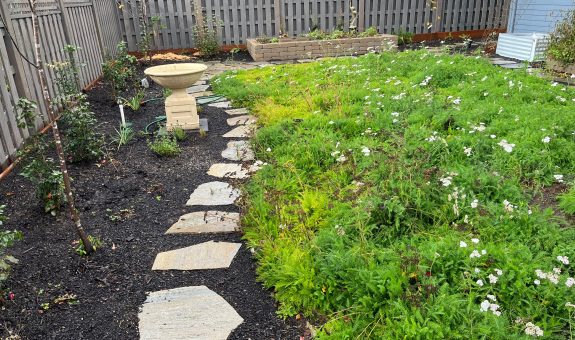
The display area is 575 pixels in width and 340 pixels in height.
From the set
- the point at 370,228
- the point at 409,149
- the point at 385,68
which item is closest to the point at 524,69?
the point at 385,68

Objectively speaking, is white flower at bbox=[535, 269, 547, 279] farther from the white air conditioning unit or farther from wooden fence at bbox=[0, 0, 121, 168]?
the white air conditioning unit

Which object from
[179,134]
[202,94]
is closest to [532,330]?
[179,134]

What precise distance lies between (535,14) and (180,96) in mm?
7785

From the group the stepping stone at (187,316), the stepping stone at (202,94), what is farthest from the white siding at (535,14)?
the stepping stone at (187,316)

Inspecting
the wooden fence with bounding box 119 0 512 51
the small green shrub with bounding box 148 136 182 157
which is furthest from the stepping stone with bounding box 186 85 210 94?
the wooden fence with bounding box 119 0 512 51

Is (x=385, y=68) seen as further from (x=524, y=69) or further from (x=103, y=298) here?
(x=103, y=298)

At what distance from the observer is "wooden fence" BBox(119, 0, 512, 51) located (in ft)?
33.2

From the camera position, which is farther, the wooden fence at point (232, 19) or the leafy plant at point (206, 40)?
the leafy plant at point (206, 40)

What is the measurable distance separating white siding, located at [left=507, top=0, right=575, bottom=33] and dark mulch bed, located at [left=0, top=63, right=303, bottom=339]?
25.1ft

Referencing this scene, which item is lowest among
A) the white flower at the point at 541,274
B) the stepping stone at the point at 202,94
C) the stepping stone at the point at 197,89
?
the stepping stone at the point at 202,94

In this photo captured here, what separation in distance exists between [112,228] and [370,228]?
179cm

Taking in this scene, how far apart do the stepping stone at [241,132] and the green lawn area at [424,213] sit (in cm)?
20

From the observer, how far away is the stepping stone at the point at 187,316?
2.04 metres

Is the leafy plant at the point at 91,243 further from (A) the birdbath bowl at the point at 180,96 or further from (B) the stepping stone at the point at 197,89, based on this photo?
(B) the stepping stone at the point at 197,89
